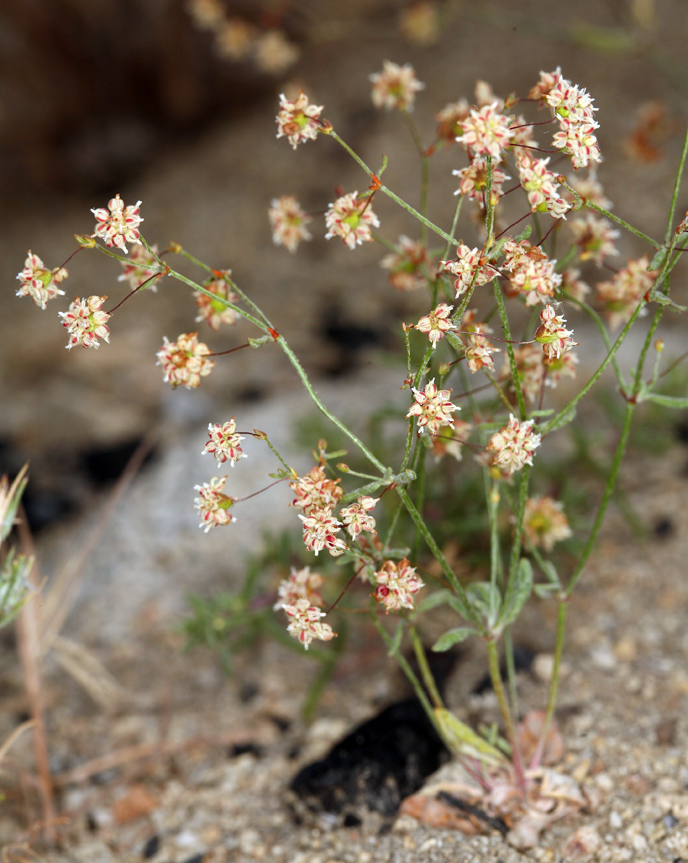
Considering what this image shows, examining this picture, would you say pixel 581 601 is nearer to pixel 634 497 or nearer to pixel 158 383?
pixel 634 497

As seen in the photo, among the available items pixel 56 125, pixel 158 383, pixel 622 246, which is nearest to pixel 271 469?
pixel 158 383

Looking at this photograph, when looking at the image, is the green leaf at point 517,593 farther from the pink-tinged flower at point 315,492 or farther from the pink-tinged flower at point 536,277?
the pink-tinged flower at point 536,277

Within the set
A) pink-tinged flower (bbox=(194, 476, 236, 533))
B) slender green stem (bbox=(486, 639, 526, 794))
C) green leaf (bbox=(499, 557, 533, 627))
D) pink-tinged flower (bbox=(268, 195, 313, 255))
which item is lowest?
slender green stem (bbox=(486, 639, 526, 794))

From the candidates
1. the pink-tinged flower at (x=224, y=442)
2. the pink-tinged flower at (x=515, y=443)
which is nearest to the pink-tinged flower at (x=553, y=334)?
the pink-tinged flower at (x=515, y=443)

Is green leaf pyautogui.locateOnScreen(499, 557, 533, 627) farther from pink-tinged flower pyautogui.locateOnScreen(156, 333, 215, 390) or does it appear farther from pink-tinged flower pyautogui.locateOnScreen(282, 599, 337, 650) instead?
pink-tinged flower pyautogui.locateOnScreen(156, 333, 215, 390)

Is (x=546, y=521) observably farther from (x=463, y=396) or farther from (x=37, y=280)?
(x=37, y=280)

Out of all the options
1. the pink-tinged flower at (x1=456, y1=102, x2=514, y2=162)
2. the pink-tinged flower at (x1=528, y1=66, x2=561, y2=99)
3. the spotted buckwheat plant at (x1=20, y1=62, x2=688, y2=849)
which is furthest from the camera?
the pink-tinged flower at (x1=528, y1=66, x2=561, y2=99)

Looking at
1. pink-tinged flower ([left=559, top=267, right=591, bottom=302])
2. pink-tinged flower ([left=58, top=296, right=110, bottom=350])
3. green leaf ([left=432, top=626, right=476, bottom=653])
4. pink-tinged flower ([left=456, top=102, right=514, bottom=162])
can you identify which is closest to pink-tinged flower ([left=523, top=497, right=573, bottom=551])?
green leaf ([left=432, top=626, right=476, bottom=653])

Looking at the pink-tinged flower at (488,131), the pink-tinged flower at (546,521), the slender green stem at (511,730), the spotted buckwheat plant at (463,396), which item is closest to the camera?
the pink-tinged flower at (488,131)
